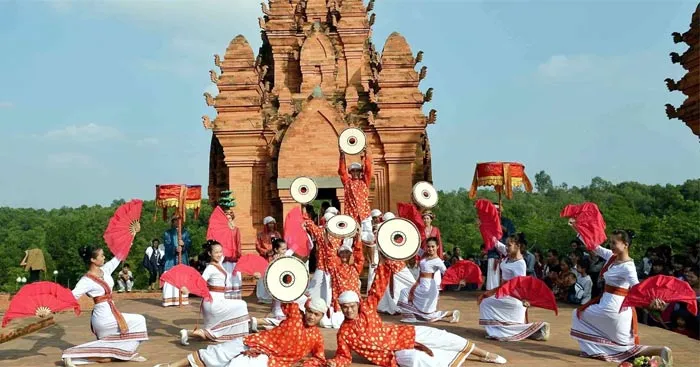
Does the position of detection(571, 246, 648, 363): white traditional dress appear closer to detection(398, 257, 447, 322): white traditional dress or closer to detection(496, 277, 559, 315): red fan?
detection(496, 277, 559, 315): red fan

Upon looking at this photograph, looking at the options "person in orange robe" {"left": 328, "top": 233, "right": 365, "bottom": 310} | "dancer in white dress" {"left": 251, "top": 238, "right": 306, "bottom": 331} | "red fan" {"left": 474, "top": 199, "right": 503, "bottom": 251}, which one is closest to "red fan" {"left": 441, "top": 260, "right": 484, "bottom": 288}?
"red fan" {"left": 474, "top": 199, "right": 503, "bottom": 251}

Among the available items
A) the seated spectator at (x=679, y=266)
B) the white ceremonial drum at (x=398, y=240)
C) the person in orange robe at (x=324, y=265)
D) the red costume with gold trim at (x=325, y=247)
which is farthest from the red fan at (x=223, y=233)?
the seated spectator at (x=679, y=266)

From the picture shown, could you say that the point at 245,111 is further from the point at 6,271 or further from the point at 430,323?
the point at 6,271

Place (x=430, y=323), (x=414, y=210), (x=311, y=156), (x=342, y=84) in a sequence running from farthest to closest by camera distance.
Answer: (x=342, y=84), (x=311, y=156), (x=414, y=210), (x=430, y=323)

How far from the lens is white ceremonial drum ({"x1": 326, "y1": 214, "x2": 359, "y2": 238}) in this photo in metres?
8.39

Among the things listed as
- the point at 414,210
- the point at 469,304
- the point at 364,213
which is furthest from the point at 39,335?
the point at 469,304

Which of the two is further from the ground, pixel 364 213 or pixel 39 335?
pixel 364 213

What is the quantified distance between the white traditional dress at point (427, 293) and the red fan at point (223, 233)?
3569 millimetres

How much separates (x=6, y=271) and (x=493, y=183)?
44340 millimetres

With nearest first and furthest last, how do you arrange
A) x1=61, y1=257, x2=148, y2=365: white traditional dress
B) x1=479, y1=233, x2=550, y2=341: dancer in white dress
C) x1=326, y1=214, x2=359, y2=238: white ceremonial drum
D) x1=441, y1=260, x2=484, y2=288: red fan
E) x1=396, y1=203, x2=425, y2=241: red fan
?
1. x1=61, y1=257, x2=148, y2=365: white traditional dress
2. x1=479, y1=233, x2=550, y2=341: dancer in white dress
3. x1=326, y1=214, x2=359, y2=238: white ceremonial drum
4. x1=441, y1=260, x2=484, y2=288: red fan
5. x1=396, y1=203, x2=425, y2=241: red fan

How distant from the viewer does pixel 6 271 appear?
45.8 metres

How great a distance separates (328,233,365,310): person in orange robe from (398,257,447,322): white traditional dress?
1.17 meters

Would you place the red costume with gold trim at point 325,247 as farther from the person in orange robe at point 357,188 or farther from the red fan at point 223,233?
the red fan at point 223,233

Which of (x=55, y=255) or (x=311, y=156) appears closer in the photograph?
(x=311, y=156)
